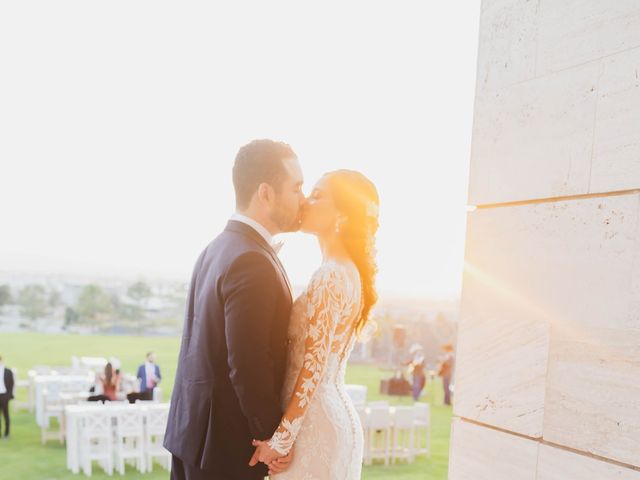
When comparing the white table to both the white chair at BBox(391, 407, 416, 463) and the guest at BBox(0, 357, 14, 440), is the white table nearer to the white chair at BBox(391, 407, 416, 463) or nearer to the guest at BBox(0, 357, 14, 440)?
the guest at BBox(0, 357, 14, 440)

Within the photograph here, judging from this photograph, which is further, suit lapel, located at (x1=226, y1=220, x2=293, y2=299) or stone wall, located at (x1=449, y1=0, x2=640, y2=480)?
suit lapel, located at (x1=226, y1=220, x2=293, y2=299)

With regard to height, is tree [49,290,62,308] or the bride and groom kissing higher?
the bride and groom kissing

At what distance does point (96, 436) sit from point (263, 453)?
565 cm

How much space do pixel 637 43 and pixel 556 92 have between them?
0.27m

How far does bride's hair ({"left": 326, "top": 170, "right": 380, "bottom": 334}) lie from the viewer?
236 cm

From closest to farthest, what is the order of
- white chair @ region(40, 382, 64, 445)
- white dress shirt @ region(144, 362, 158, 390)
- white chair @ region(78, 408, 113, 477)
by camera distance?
white chair @ region(78, 408, 113, 477) → white chair @ region(40, 382, 64, 445) → white dress shirt @ region(144, 362, 158, 390)

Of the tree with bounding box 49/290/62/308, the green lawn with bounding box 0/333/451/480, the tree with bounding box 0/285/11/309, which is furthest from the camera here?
the tree with bounding box 49/290/62/308

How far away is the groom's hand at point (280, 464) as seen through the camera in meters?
2.24

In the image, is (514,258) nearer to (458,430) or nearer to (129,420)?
(458,430)

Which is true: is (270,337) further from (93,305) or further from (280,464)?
(93,305)

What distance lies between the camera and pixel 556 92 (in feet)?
5.82

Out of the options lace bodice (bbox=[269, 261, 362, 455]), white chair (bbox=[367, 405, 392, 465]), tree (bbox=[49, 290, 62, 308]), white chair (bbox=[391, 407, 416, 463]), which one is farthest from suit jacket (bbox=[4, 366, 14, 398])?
tree (bbox=[49, 290, 62, 308])

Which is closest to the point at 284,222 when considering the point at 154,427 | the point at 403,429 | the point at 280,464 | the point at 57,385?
the point at 280,464

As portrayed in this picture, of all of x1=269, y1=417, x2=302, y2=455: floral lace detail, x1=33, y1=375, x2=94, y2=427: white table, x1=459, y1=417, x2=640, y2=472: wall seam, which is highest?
x1=459, y1=417, x2=640, y2=472: wall seam
